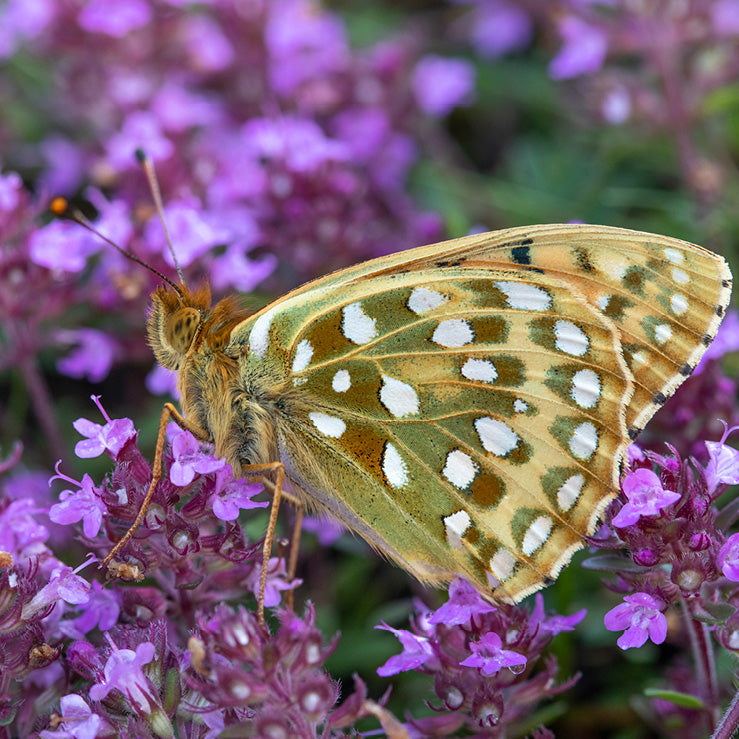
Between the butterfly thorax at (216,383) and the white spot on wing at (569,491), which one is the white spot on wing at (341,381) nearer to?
the butterfly thorax at (216,383)

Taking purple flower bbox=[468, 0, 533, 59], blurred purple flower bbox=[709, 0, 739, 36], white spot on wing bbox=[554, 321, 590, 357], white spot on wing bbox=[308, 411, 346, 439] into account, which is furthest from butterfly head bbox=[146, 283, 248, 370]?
purple flower bbox=[468, 0, 533, 59]

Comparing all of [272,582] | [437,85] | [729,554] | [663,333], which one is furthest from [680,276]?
[437,85]

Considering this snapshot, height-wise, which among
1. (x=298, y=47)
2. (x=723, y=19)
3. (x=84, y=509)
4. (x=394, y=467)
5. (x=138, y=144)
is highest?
(x=723, y=19)

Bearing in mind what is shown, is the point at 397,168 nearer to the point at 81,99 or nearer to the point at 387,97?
the point at 387,97

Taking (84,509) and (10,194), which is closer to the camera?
(84,509)

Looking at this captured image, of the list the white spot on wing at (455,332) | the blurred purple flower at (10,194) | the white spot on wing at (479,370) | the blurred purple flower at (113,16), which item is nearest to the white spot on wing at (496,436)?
the white spot on wing at (479,370)

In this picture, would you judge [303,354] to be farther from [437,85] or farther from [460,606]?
[437,85]

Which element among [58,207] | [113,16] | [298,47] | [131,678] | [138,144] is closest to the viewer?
[131,678]
